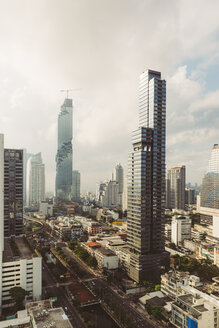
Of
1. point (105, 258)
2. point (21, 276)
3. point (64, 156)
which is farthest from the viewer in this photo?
point (64, 156)

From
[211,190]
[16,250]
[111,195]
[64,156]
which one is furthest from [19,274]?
[64,156]

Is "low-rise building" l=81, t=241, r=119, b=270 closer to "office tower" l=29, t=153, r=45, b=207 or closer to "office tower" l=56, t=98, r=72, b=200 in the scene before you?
"office tower" l=29, t=153, r=45, b=207

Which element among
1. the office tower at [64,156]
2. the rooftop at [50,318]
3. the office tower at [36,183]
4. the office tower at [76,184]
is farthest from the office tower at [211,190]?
the office tower at [36,183]

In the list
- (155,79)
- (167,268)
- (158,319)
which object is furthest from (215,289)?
(155,79)

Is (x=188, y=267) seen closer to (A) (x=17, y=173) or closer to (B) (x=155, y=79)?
(B) (x=155, y=79)

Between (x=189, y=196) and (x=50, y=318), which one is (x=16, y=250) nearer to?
(x=50, y=318)

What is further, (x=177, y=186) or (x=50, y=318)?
(x=177, y=186)

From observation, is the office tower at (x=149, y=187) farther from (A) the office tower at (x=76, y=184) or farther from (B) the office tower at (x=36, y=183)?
(A) the office tower at (x=76, y=184)
